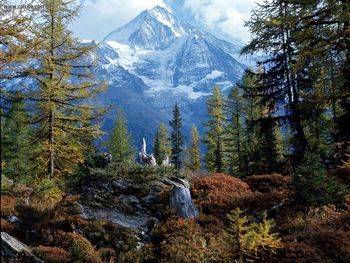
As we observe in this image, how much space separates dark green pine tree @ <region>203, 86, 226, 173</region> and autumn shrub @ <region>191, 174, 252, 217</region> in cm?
2536

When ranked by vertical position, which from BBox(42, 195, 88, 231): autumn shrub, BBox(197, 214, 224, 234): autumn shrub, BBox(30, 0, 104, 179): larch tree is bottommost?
BBox(197, 214, 224, 234): autumn shrub

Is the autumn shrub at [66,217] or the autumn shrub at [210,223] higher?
the autumn shrub at [66,217]

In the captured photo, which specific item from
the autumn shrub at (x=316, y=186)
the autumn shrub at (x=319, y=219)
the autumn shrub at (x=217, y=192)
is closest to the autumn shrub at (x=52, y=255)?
the autumn shrub at (x=217, y=192)

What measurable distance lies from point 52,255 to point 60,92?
12.3m

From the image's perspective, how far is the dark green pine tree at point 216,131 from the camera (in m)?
43.2

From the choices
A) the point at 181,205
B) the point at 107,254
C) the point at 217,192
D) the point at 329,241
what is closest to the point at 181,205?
the point at 181,205

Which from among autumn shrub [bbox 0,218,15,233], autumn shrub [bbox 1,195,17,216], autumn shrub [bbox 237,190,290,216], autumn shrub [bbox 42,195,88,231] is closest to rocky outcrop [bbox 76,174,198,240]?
autumn shrub [bbox 42,195,88,231]

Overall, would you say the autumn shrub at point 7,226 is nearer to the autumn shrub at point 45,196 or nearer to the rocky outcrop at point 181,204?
the autumn shrub at point 45,196

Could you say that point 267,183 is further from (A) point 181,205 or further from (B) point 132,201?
(B) point 132,201

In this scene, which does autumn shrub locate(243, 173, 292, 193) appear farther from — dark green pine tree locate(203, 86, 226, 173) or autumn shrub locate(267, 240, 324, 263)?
dark green pine tree locate(203, 86, 226, 173)

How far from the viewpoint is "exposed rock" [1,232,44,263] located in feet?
23.3

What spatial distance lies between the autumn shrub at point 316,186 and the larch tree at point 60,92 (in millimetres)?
11986

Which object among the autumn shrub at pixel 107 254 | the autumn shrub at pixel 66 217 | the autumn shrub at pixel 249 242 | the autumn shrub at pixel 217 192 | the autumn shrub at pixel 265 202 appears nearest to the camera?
the autumn shrub at pixel 249 242

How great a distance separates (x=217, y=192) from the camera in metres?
15.8
